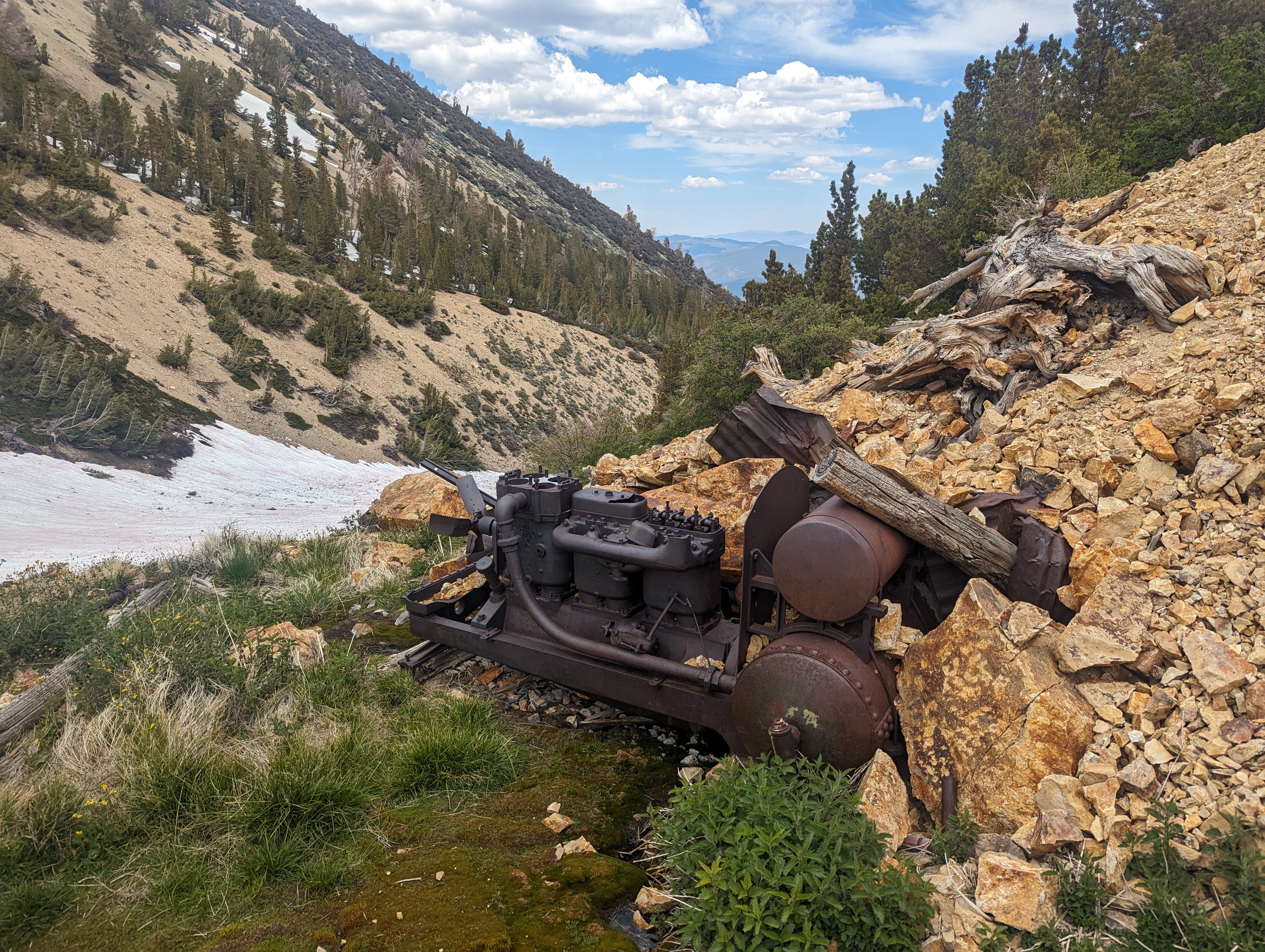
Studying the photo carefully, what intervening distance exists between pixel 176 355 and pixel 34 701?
72.5ft

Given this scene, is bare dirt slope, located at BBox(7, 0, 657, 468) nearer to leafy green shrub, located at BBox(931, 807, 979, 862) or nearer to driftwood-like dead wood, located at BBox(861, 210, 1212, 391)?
driftwood-like dead wood, located at BBox(861, 210, 1212, 391)

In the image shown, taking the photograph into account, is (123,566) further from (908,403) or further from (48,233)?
(48,233)

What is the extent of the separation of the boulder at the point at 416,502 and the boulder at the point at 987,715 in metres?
8.05

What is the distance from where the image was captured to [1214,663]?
3.16 m

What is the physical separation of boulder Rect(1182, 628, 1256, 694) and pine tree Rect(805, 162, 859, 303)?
22689 millimetres

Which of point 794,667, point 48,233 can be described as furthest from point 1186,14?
point 48,233

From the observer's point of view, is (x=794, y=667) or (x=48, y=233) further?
(x=48, y=233)

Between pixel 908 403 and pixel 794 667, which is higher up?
pixel 908 403

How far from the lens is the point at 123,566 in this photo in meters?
10.4

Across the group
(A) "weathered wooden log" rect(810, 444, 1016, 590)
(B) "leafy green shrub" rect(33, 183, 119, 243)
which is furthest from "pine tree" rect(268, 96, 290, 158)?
(A) "weathered wooden log" rect(810, 444, 1016, 590)

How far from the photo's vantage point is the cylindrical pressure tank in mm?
3869

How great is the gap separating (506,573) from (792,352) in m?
8.16

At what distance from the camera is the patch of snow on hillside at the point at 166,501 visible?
11914 mm

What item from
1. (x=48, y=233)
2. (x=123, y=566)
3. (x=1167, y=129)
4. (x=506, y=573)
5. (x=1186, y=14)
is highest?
(x=1186, y=14)
